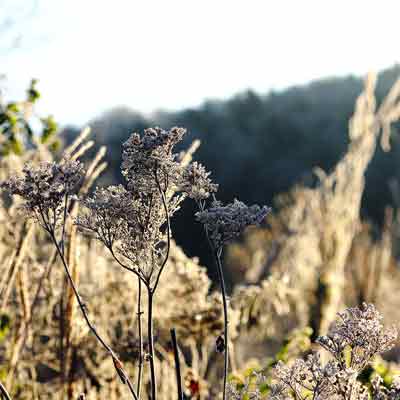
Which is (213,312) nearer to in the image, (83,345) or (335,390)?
(83,345)

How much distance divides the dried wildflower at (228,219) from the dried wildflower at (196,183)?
24 millimetres

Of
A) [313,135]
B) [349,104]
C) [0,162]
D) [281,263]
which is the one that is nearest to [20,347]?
[0,162]

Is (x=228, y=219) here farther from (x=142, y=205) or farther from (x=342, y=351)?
(x=342, y=351)

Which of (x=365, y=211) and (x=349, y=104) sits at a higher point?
(x=349, y=104)

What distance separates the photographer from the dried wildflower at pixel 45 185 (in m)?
0.77

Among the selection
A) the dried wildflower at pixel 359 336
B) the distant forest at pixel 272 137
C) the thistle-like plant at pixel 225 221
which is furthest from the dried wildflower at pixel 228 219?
the distant forest at pixel 272 137

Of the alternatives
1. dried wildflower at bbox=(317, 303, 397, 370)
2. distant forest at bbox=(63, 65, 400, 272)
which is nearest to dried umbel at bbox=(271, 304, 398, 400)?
dried wildflower at bbox=(317, 303, 397, 370)

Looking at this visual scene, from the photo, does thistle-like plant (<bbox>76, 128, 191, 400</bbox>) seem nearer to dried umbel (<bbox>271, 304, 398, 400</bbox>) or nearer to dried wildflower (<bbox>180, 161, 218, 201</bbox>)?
dried wildflower (<bbox>180, 161, 218, 201</bbox>)

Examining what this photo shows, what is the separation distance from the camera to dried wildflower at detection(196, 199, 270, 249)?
0.78 m

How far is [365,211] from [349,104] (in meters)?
9.01

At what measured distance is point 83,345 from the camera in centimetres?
214

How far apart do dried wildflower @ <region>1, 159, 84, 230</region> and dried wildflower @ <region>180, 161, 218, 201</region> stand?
0.13m

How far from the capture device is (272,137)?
78.0 ft

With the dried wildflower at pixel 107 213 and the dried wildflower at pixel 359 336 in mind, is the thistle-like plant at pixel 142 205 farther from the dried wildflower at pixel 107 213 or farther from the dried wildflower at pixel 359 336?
the dried wildflower at pixel 359 336
